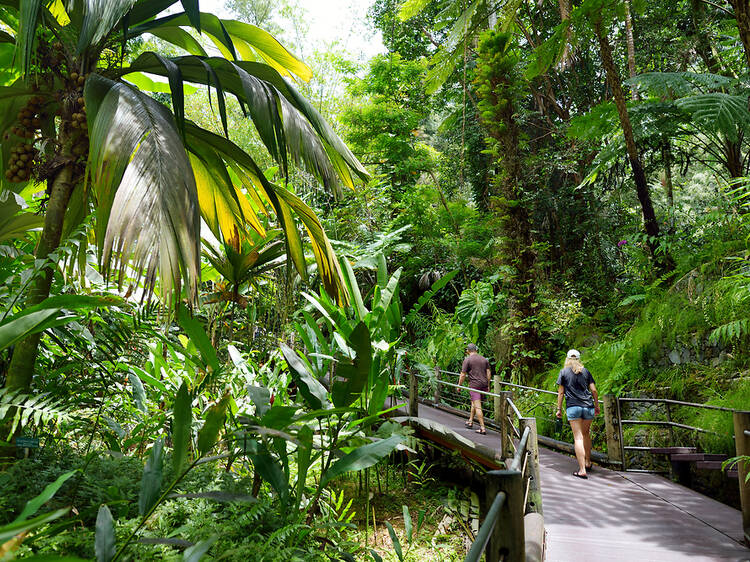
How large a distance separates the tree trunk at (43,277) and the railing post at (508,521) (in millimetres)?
2032

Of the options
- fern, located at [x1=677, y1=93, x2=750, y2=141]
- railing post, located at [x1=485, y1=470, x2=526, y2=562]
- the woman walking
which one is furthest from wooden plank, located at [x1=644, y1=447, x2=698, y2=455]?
railing post, located at [x1=485, y1=470, x2=526, y2=562]

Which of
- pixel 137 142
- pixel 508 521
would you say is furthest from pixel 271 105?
pixel 508 521

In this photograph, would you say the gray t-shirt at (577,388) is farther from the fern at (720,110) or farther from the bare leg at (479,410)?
the fern at (720,110)

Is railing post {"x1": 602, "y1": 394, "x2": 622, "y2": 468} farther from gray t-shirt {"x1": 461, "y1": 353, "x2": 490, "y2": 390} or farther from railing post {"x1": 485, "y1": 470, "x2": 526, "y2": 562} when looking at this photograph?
railing post {"x1": 485, "y1": 470, "x2": 526, "y2": 562}

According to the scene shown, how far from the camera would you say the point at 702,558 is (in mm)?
3600

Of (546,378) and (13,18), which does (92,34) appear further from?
(546,378)

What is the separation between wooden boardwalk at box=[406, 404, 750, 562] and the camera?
12.2 feet

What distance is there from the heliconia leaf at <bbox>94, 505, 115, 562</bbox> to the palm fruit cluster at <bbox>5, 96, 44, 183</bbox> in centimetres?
218

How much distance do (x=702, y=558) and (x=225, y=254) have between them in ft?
14.2

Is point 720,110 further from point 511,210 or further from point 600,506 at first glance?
point 600,506

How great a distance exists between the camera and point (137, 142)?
2463 millimetres

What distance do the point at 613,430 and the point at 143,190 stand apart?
263 inches

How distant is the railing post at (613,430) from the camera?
6.85 meters

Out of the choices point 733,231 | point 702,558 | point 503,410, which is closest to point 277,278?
point 503,410
